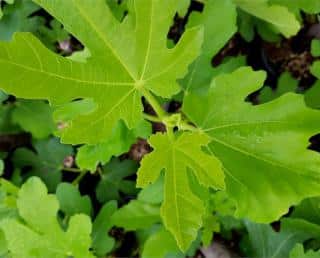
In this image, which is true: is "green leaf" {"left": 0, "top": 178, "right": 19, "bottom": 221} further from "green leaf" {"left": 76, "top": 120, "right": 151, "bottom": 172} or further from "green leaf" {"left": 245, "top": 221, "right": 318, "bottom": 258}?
"green leaf" {"left": 245, "top": 221, "right": 318, "bottom": 258}

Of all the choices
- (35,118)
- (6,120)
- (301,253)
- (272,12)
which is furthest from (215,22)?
(6,120)

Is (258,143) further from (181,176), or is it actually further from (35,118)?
(35,118)

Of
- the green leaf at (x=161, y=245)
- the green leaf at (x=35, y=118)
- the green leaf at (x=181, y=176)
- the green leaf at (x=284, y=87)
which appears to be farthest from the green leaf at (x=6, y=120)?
the green leaf at (x=181, y=176)

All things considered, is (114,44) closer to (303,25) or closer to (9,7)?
(9,7)

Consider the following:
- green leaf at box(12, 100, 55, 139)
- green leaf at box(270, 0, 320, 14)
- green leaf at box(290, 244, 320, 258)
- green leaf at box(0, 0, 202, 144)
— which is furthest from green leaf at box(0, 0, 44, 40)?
Result: green leaf at box(290, 244, 320, 258)

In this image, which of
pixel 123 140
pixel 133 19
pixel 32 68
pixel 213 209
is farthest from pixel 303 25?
pixel 32 68

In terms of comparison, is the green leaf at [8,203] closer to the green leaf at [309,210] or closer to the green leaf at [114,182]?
the green leaf at [114,182]

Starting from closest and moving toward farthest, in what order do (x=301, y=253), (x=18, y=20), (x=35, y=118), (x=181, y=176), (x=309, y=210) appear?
(x=181, y=176) → (x=301, y=253) → (x=309, y=210) → (x=18, y=20) → (x=35, y=118)

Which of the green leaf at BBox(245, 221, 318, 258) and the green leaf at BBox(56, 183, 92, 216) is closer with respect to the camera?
the green leaf at BBox(245, 221, 318, 258)

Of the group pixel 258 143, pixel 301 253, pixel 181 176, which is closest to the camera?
pixel 181 176
